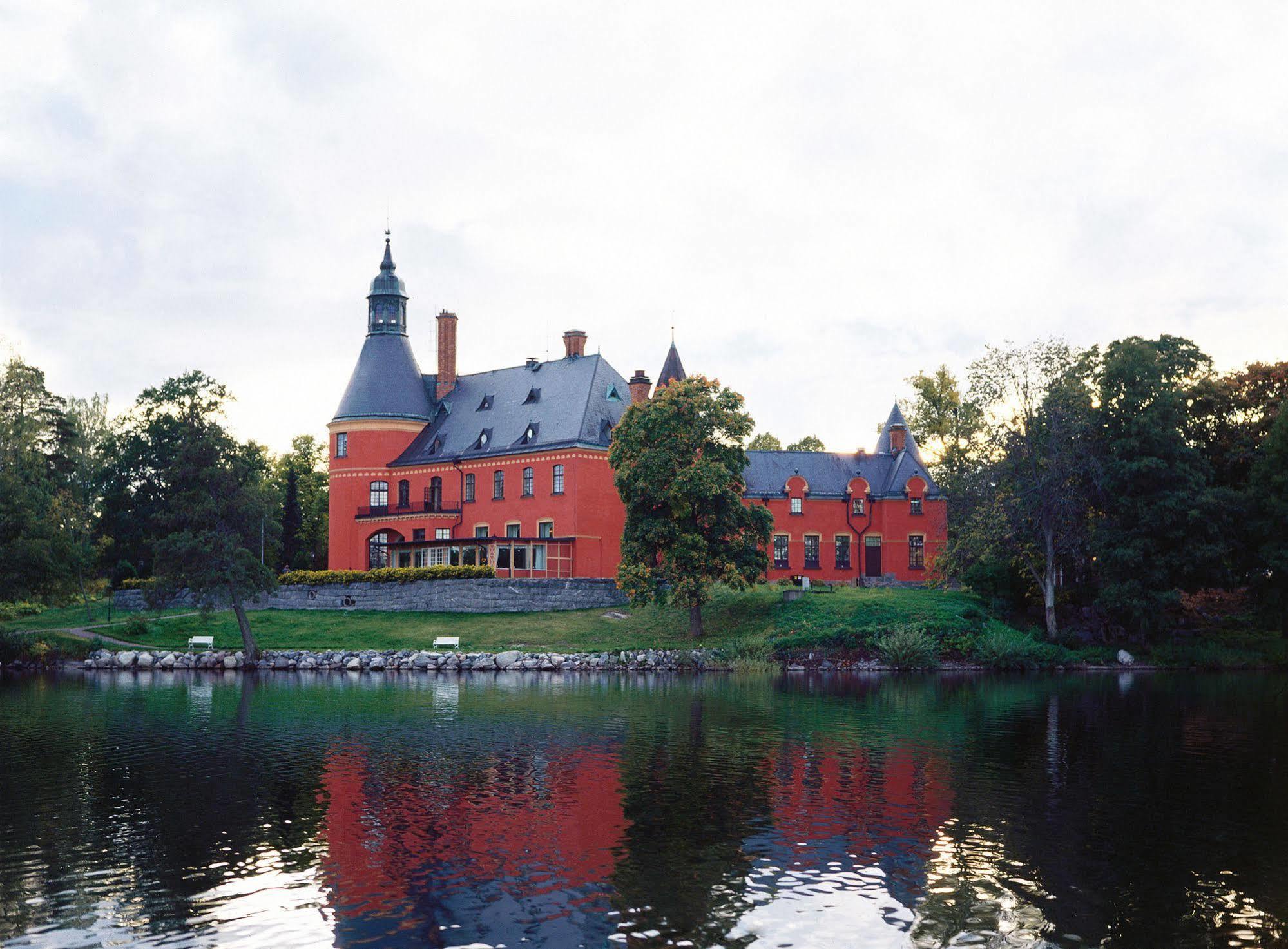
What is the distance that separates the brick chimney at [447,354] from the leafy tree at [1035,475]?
29.9 metres

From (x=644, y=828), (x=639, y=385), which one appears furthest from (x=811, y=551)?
(x=644, y=828)

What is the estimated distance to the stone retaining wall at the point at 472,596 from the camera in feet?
174

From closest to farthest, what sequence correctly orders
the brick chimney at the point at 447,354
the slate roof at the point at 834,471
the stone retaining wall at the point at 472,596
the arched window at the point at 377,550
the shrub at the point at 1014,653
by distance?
the shrub at the point at 1014,653 < the stone retaining wall at the point at 472,596 < the slate roof at the point at 834,471 < the arched window at the point at 377,550 < the brick chimney at the point at 447,354

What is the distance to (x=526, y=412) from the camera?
62375mm

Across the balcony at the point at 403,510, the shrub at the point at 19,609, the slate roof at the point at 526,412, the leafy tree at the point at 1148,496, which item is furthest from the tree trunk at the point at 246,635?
the leafy tree at the point at 1148,496

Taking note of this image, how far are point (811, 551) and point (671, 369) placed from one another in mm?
12609

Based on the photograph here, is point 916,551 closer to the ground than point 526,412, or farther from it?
closer to the ground

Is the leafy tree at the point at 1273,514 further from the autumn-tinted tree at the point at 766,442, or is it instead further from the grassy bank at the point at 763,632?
the autumn-tinted tree at the point at 766,442

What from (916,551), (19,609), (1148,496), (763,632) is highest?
(1148,496)

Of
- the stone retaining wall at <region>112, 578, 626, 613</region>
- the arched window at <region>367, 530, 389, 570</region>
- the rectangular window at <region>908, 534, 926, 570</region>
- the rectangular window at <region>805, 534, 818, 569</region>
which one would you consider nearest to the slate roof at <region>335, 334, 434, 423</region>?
the arched window at <region>367, 530, 389, 570</region>

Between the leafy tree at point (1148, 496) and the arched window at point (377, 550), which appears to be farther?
the arched window at point (377, 550)

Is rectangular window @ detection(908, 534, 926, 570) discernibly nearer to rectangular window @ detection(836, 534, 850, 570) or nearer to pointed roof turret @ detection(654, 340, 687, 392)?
rectangular window @ detection(836, 534, 850, 570)

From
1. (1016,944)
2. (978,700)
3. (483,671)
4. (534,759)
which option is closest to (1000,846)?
(1016,944)

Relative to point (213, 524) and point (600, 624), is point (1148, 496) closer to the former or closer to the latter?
point (600, 624)
